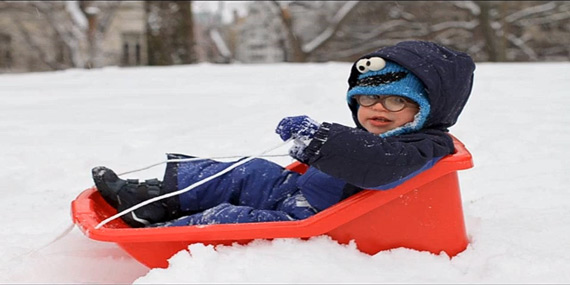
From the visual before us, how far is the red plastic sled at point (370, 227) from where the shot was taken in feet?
5.77

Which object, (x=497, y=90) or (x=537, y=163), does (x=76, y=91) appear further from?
(x=537, y=163)

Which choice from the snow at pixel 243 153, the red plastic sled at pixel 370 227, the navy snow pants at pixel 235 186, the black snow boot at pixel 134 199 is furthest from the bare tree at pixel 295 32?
the red plastic sled at pixel 370 227

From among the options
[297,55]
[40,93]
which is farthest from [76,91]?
[297,55]

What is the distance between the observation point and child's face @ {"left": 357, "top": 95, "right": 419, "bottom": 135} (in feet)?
6.68

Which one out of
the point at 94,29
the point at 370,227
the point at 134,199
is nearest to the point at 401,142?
the point at 370,227

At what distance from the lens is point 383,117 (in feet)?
6.79

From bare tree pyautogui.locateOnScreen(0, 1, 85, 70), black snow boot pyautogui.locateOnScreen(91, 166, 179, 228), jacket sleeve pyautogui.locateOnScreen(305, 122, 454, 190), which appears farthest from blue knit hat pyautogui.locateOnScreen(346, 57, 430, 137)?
bare tree pyautogui.locateOnScreen(0, 1, 85, 70)

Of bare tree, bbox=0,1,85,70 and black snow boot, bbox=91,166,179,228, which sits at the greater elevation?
black snow boot, bbox=91,166,179,228

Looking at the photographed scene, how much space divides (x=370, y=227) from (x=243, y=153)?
1748mm

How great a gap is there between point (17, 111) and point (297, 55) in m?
11.6

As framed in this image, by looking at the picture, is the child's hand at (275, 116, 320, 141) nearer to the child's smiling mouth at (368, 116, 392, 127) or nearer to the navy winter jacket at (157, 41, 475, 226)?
the navy winter jacket at (157, 41, 475, 226)

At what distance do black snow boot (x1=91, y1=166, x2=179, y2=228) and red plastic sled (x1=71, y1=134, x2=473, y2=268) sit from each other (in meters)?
0.27

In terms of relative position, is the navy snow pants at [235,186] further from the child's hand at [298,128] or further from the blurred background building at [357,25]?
the blurred background building at [357,25]

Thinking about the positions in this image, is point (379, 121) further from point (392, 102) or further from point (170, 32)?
point (170, 32)
